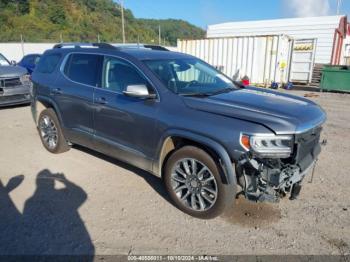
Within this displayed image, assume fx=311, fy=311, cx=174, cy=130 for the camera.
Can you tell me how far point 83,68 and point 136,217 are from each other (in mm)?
2475

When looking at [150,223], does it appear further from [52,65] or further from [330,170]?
[52,65]

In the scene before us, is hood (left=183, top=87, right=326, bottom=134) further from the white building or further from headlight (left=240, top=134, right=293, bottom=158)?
the white building

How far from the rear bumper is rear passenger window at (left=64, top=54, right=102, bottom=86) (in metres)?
5.05

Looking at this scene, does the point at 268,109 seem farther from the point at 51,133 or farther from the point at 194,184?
the point at 51,133

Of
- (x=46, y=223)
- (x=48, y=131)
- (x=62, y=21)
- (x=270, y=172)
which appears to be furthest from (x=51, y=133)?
(x=62, y=21)

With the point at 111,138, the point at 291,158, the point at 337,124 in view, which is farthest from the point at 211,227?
the point at 337,124

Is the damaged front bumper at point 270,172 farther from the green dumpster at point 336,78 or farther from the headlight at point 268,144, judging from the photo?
the green dumpster at point 336,78

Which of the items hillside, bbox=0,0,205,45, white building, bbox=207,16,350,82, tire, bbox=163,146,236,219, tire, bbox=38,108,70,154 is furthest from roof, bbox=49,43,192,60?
hillside, bbox=0,0,205,45

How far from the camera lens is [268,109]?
3.33 metres

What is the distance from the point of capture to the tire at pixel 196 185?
10.9 feet

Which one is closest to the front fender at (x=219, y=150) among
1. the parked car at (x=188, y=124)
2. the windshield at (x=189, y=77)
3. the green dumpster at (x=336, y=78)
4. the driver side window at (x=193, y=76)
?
the parked car at (x=188, y=124)

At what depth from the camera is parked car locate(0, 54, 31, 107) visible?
29.7ft

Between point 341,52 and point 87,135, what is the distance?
81.9 ft

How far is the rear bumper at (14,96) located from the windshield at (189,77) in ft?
21.5
